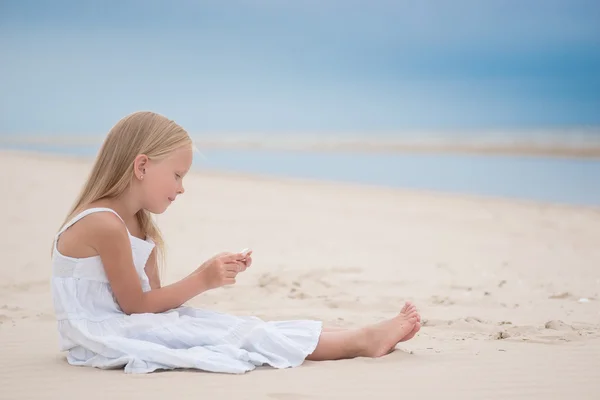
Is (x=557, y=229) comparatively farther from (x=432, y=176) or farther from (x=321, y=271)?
(x=432, y=176)

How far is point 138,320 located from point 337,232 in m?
5.84

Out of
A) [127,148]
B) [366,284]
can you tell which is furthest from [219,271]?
[366,284]

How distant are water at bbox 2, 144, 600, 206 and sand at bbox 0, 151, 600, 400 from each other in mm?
1508

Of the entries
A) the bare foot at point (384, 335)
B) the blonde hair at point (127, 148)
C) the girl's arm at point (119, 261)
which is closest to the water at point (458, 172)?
the bare foot at point (384, 335)

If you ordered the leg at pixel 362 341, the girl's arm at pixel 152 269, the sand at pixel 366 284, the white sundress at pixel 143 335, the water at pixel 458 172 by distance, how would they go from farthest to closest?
the water at pixel 458 172
the girl's arm at pixel 152 269
the leg at pixel 362 341
the white sundress at pixel 143 335
the sand at pixel 366 284

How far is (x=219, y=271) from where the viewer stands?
3496 mm

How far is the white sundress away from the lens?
335 cm

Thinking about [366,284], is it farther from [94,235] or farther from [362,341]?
[94,235]

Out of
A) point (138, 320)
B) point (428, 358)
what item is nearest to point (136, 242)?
point (138, 320)

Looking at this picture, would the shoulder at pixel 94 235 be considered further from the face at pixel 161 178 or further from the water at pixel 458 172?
the water at pixel 458 172

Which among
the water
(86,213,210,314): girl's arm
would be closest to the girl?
(86,213,210,314): girl's arm

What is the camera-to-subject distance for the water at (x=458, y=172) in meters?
13.8

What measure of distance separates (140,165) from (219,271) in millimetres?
574

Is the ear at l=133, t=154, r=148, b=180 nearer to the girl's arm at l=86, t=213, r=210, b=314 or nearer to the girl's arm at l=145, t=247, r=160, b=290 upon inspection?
the girl's arm at l=86, t=213, r=210, b=314
